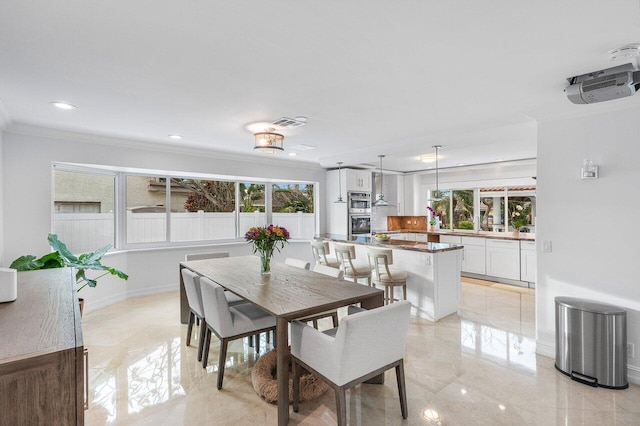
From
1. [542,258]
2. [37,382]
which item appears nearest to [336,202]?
[542,258]

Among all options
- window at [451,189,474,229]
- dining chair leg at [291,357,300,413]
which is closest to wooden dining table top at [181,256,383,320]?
dining chair leg at [291,357,300,413]

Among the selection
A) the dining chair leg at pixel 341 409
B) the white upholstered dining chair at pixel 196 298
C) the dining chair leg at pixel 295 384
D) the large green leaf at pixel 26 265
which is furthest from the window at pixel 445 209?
the large green leaf at pixel 26 265

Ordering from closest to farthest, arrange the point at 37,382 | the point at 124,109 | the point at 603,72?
the point at 37,382 → the point at 603,72 → the point at 124,109

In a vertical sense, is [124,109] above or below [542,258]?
above

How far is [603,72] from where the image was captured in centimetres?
214

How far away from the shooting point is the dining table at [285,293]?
2014mm

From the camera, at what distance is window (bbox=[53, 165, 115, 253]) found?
418cm

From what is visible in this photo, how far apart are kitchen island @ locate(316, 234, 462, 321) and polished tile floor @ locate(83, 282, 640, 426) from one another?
0.40 m

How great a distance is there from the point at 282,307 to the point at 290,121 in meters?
2.15

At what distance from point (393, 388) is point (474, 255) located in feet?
15.0

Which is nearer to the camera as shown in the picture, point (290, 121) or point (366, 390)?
point (366, 390)

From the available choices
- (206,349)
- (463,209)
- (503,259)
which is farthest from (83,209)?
(463,209)

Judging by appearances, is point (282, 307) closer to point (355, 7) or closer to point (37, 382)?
point (37, 382)

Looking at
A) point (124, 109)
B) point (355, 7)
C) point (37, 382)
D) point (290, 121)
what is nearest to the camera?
point (37, 382)
